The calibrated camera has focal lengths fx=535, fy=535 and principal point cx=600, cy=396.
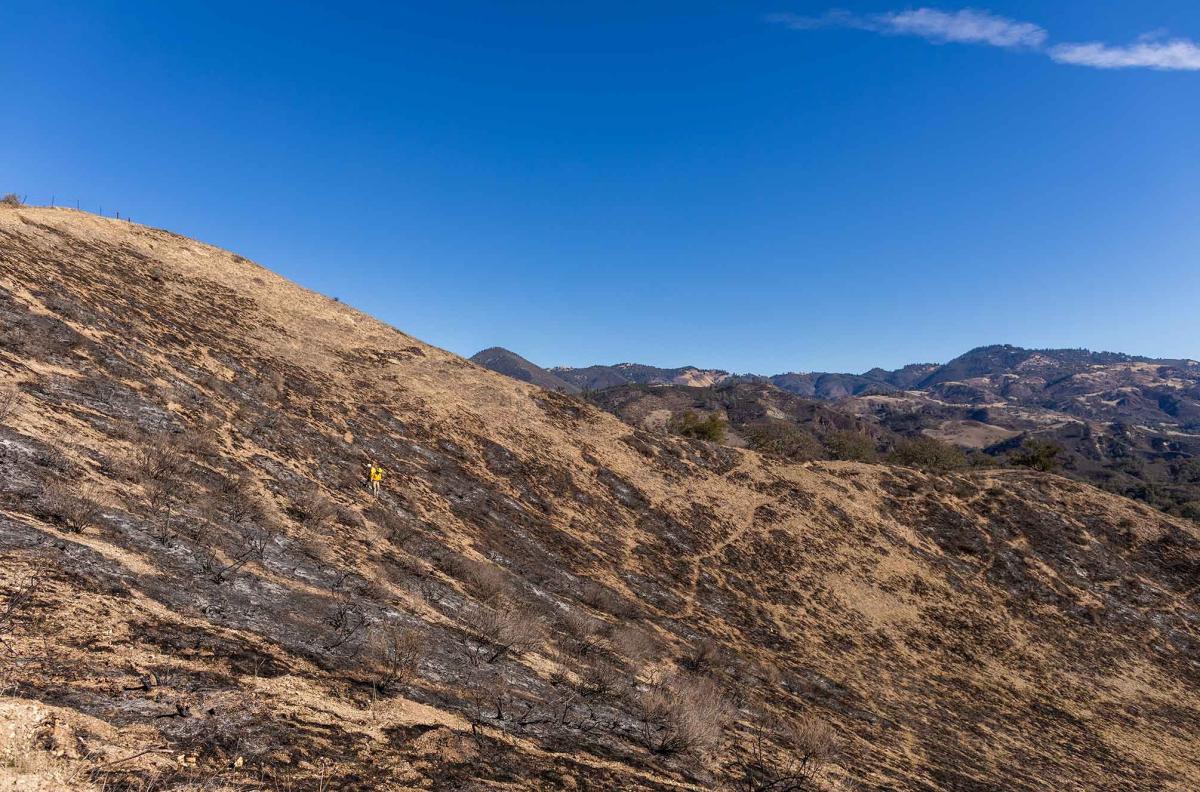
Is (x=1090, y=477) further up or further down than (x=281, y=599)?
further up

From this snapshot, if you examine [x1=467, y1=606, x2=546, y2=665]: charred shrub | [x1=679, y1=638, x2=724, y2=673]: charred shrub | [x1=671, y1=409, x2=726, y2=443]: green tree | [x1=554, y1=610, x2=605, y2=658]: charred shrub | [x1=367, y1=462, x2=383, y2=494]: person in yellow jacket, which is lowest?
[x1=679, y1=638, x2=724, y2=673]: charred shrub

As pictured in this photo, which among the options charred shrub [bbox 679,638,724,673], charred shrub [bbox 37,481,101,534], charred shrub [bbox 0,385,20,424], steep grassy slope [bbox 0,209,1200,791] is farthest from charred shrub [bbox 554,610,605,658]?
charred shrub [bbox 0,385,20,424]

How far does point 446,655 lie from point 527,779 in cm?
448

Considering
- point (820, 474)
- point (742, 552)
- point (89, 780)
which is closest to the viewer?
point (89, 780)

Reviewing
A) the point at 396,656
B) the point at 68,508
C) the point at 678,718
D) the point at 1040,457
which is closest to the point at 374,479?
the point at 68,508

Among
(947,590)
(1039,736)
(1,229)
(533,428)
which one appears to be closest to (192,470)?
(1,229)

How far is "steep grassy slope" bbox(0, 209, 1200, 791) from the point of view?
7766 millimetres

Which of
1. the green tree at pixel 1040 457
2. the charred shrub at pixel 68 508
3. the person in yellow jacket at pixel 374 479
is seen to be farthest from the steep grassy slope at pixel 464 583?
the green tree at pixel 1040 457

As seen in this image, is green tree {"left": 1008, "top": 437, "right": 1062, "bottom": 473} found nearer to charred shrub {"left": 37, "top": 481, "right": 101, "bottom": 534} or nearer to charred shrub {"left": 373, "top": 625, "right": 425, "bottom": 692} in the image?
charred shrub {"left": 373, "top": 625, "right": 425, "bottom": 692}

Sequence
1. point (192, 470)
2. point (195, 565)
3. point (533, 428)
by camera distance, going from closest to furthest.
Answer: point (195, 565) → point (192, 470) → point (533, 428)

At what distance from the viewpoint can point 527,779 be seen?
8.26 metres

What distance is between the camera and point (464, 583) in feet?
59.2

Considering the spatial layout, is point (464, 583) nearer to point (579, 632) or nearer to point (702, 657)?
point (579, 632)

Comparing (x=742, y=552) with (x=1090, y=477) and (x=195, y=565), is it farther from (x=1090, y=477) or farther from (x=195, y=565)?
(x=1090, y=477)
